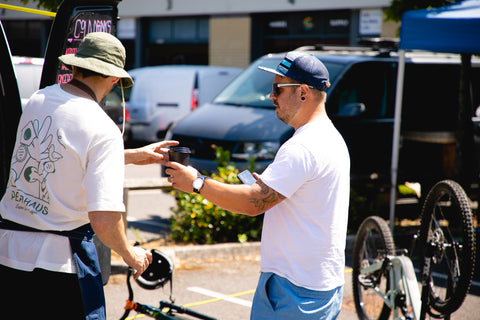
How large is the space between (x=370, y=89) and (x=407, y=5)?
1.27 m

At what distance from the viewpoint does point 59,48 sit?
3.86 meters

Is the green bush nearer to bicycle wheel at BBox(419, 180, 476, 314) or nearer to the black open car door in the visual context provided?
bicycle wheel at BBox(419, 180, 476, 314)

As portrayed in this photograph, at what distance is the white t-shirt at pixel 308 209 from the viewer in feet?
9.09

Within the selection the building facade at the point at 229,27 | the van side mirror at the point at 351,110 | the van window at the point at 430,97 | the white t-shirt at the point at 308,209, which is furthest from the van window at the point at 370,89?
the building facade at the point at 229,27

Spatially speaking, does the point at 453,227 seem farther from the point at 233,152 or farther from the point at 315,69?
the point at 315,69

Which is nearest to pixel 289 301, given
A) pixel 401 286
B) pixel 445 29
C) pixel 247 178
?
pixel 247 178

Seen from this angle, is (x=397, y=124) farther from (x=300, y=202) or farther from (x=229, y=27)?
(x=229, y=27)

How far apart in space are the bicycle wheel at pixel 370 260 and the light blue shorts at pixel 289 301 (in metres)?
1.83

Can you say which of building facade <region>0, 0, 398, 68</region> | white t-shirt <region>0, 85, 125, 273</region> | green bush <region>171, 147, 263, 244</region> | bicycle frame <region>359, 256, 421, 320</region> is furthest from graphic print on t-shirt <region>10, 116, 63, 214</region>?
building facade <region>0, 0, 398, 68</region>

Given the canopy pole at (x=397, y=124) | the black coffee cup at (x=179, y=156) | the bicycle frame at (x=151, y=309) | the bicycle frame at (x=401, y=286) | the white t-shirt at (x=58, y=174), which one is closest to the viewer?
the white t-shirt at (x=58, y=174)

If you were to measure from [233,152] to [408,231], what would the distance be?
233 centimetres

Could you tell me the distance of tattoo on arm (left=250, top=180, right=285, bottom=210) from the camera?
9.08 ft

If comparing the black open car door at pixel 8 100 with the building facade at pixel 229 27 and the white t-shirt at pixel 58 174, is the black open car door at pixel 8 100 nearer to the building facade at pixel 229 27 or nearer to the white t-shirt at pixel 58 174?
the white t-shirt at pixel 58 174

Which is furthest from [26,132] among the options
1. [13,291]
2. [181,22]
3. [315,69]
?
[181,22]
